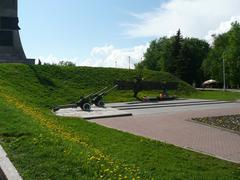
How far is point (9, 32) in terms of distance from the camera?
38.3m

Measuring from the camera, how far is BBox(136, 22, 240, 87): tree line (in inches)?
2625

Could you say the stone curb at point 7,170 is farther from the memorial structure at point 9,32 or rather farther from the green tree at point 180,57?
the green tree at point 180,57

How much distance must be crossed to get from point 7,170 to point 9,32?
1313 inches

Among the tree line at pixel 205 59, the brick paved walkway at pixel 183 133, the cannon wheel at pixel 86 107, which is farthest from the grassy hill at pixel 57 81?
the tree line at pixel 205 59

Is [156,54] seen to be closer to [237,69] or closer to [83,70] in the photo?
[237,69]

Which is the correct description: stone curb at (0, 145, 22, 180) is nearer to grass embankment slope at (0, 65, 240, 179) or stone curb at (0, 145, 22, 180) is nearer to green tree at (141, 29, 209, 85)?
grass embankment slope at (0, 65, 240, 179)

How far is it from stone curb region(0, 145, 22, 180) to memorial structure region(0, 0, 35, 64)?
3195 cm

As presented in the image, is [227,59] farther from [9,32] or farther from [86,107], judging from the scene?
[86,107]

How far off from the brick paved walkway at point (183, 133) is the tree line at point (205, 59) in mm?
48169

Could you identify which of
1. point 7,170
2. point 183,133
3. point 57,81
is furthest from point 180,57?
point 7,170

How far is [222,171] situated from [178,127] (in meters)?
7.18

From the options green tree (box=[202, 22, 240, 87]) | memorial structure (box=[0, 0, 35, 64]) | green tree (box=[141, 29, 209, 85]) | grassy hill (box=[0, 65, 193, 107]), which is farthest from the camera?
green tree (box=[141, 29, 209, 85])

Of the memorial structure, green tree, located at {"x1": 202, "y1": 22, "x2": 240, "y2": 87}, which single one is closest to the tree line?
green tree, located at {"x1": 202, "y1": 22, "x2": 240, "y2": 87}

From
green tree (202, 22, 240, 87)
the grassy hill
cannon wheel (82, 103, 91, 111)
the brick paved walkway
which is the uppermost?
green tree (202, 22, 240, 87)
